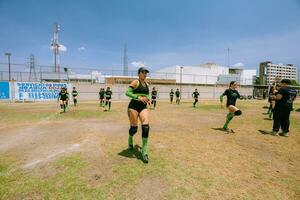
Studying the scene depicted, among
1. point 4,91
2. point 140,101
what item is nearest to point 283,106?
point 140,101

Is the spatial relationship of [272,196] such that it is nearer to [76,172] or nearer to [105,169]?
[105,169]

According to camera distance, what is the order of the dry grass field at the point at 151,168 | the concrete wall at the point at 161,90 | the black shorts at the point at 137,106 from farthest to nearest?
the concrete wall at the point at 161,90 < the black shorts at the point at 137,106 < the dry grass field at the point at 151,168

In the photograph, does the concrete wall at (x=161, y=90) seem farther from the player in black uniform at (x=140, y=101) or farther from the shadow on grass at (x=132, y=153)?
the player in black uniform at (x=140, y=101)

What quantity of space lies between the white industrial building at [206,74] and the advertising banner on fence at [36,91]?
76.3 feet

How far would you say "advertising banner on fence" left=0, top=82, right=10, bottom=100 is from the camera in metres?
24.5

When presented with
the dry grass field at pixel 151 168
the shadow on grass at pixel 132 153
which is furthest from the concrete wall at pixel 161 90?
the shadow on grass at pixel 132 153

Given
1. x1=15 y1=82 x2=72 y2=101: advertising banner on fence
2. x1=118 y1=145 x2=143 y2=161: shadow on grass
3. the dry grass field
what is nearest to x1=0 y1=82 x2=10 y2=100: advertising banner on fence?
x1=15 y1=82 x2=72 y2=101: advertising banner on fence

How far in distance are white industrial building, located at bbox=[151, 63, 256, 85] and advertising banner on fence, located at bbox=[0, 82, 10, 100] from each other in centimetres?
2830

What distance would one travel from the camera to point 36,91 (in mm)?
26516

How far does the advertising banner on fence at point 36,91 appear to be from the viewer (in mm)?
25422

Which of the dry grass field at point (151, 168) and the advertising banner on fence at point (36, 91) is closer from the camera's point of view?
the dry grass field at point (151, 168)

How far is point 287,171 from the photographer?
3.88 meters

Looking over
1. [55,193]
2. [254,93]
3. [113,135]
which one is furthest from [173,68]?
[55,193]

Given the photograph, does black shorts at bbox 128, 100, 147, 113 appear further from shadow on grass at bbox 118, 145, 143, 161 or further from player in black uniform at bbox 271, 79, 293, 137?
player in black uniform at bbox 271, 79, 293, 137
